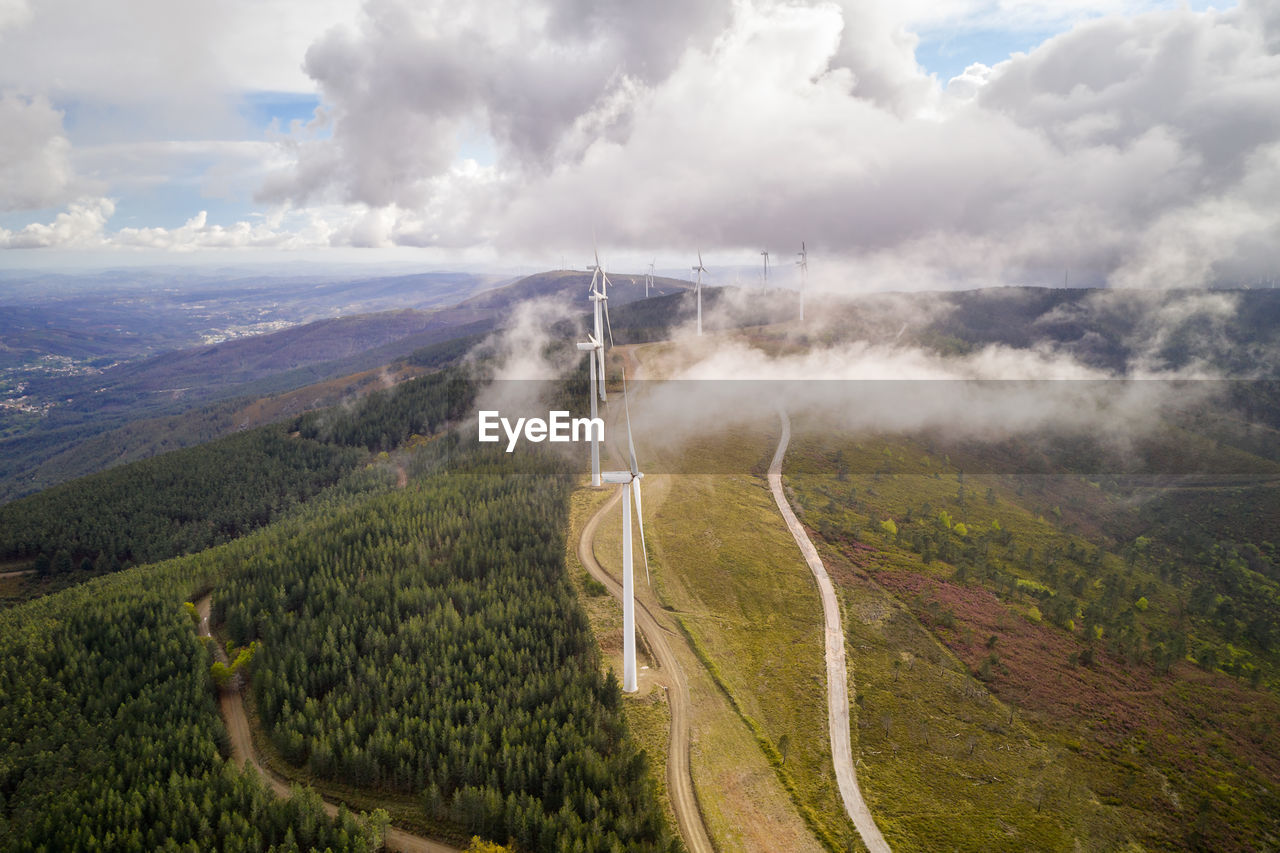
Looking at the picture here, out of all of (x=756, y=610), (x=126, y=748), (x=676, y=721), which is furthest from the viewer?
(x=756, y=610)

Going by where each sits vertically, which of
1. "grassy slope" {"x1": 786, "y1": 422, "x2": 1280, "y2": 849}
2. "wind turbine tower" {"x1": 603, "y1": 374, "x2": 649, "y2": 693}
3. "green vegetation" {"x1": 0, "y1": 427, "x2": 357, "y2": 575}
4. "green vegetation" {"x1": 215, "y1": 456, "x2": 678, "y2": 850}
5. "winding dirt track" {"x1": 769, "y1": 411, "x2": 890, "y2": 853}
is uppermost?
"wind turbine tower" {"x1": 603, "y1": 374, "x2": 649, "y2": 693}

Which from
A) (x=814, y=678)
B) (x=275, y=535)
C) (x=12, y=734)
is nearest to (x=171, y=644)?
(x=12, y=734)

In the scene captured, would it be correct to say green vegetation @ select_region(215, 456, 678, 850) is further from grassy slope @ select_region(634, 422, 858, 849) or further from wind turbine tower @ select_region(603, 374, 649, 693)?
grassy slope @ select_region(634, 422, 858, 849)

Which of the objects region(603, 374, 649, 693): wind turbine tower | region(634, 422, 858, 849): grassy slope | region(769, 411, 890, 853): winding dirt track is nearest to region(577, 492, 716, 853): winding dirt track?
region(634, 422, 858, 849): grassy slope

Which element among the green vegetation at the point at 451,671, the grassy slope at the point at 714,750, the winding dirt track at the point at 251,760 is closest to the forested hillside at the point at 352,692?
the green vegetation at the point at 451,671

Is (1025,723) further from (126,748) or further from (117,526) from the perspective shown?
(117,526)

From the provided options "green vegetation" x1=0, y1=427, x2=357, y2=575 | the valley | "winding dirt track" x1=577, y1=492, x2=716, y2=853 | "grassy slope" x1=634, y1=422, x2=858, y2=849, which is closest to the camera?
"winding dirt track" x1=577, y1=492, x2=716, y2=853

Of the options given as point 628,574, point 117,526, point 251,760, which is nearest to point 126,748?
point 251,760
